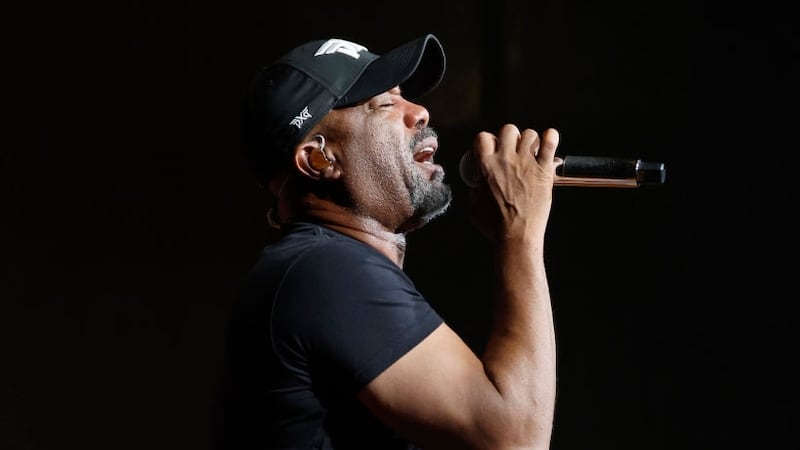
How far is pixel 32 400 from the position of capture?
3045 millimetres

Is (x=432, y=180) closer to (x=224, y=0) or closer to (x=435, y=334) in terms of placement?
A: (x=435, y=334)

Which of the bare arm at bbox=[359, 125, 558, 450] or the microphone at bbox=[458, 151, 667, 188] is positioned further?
the microphone at bbox=[458, 151, 667, 188]

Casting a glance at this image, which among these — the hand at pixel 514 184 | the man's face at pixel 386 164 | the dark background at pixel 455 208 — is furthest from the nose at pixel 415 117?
the dark background at pixel 455 208

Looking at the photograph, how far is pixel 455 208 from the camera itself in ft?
9.41

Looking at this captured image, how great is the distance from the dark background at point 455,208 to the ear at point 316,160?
4.47ft

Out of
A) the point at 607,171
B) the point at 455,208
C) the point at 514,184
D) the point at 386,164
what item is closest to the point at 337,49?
the point at 386,164

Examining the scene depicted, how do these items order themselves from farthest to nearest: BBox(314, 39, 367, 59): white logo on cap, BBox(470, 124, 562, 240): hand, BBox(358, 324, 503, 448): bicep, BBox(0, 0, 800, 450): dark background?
BBox(0, 0, 800, 450): dark background < BBox(314, 39, 367, 59): white logo on cap < BBox(470, 124, 562, 240): hand < BBox(358, 324, 503, 448): bicep

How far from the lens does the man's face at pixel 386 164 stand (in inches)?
58.2

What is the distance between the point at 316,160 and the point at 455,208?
1.42 metres

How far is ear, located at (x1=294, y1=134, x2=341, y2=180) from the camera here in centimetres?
147

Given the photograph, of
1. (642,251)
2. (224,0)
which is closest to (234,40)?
(224,0)

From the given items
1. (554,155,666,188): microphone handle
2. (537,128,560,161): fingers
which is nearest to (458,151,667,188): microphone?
(554,155,666,188): microphone handle

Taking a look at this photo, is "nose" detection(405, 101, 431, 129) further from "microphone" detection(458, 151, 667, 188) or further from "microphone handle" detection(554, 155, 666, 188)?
"microphone handle" detection(554, 155, 666, 188)

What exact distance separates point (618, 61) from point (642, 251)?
48cm
